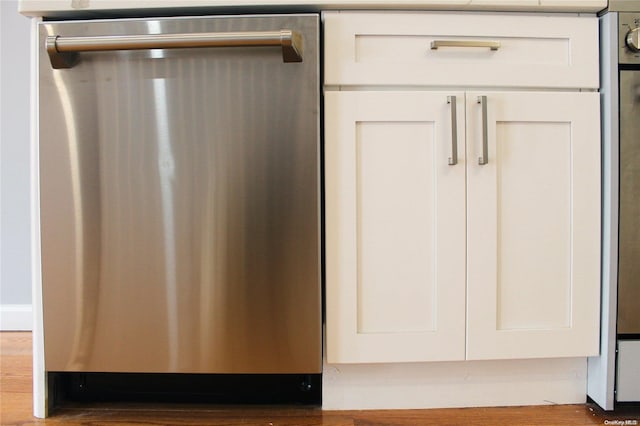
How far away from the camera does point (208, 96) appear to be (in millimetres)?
862

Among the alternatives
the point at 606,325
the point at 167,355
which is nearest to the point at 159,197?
the point at 167,355

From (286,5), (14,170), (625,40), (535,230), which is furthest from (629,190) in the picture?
(14,170)

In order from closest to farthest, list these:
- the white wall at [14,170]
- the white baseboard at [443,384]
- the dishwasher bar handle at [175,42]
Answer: the dishwasher bar handle at [175,42]
the white baseboard at [443,384]
the white wall at [14,170]

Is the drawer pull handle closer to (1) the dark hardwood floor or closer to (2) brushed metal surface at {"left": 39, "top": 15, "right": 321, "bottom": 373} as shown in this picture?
(2) brushed metal surface at {"left": 39, "top": 15, "right": 321, "bottom": 373}

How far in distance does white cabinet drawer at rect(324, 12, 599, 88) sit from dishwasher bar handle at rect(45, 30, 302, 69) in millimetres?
122

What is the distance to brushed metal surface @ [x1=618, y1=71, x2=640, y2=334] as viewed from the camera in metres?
0.89

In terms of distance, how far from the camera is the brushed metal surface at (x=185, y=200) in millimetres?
858

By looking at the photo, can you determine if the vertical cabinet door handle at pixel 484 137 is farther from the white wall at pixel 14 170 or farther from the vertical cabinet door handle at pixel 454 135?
the white wall at pixel 14 170

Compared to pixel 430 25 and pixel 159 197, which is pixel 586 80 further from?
pixel 159 197

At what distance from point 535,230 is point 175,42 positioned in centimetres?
89

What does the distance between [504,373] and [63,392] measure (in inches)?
42.9

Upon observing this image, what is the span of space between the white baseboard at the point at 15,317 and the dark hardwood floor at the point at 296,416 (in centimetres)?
50

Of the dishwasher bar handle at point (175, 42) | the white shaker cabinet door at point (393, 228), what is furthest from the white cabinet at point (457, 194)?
the dishwasher bar handle at point (175, 42)

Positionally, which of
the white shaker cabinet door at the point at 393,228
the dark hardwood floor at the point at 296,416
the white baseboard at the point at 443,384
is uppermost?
the white shaker cabinet door at the point at 393,228
